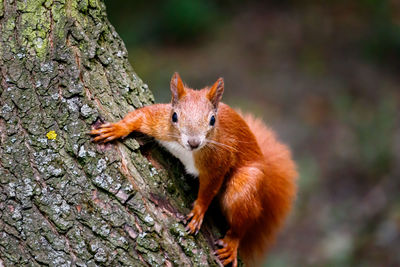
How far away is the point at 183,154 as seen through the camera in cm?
253

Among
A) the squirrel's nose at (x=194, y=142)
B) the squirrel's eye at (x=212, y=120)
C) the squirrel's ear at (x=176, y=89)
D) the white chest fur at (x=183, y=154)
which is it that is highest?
the squirrel's ear at (x=176, y=89)

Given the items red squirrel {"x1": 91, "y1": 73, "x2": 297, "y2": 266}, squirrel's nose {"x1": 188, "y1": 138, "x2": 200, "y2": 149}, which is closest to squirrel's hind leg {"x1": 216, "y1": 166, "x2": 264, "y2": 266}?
red squirrel {"x1": 91, "y1": 73, "x2": 297, "y2": 266}

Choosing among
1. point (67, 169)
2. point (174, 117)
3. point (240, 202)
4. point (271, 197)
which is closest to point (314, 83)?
point (271, 197)

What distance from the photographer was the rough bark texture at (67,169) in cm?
205

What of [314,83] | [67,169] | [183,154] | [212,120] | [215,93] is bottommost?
[67,169]

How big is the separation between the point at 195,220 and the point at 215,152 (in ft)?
1.44

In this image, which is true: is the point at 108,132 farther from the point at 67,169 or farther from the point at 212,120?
the point at 212,120

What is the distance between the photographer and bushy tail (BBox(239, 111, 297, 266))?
3.05 m

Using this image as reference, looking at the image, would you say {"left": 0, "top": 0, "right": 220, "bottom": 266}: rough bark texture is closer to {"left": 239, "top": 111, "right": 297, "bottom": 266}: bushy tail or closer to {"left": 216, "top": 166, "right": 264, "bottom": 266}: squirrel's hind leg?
{"left": 216, "top": 166, "right": 264, "bottom": 266}: squirrel's hind leg

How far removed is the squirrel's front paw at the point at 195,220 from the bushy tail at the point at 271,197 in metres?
0.72

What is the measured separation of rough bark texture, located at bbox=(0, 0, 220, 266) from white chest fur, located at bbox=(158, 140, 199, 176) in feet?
0.74

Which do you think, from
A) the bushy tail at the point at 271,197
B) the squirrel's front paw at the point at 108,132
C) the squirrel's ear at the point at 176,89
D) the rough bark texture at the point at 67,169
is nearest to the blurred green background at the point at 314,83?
the bushy tail at the point at 271,197

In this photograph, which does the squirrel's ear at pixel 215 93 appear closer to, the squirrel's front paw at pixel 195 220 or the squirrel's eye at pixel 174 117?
the squirrel's eye at pixel 174 117

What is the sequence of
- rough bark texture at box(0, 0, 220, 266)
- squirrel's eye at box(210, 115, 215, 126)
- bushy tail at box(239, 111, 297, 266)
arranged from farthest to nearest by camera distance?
bushy tail at box(239, 111, 297, 266)
squirrel's eye at box(210, 115, 215, 126)
rough bark texture at box(0, 0, 220, 266)
